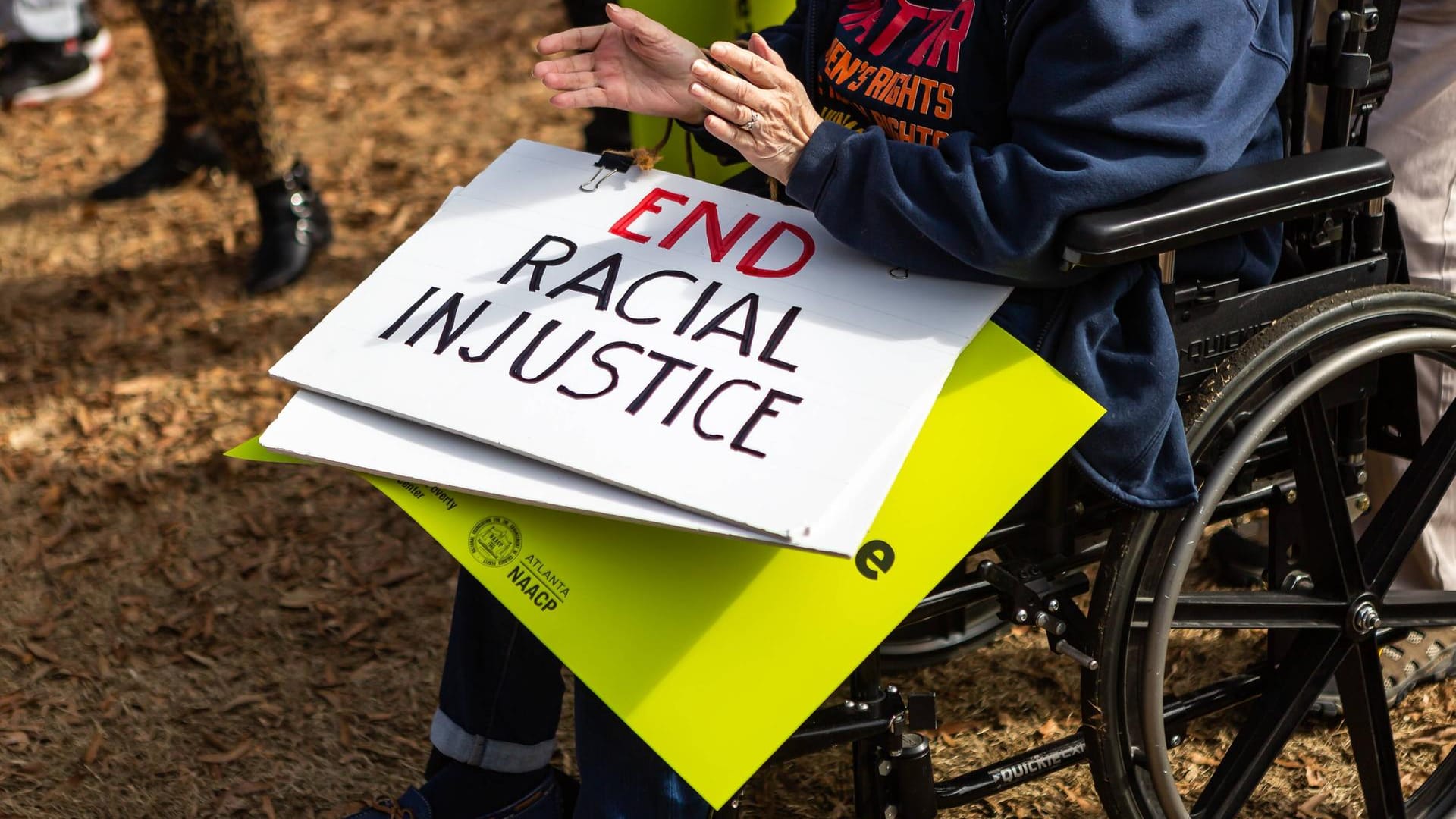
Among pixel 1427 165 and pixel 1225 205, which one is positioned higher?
pixel 1225 205

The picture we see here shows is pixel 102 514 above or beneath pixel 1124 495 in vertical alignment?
beneath

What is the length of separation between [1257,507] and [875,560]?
700 millimetres

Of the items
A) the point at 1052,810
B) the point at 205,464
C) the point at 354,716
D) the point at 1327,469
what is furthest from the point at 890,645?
the point at 205,464

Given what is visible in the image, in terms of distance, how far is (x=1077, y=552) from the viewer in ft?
5.63

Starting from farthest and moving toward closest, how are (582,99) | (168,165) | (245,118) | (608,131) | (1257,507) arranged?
(168,165) → (245,118) → (608,131) → (1257,507) → (582,99)

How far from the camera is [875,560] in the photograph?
1468 millimetres

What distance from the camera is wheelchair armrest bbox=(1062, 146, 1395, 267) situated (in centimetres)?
141

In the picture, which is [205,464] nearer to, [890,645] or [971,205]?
[890,645]

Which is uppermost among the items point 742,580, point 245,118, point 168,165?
point 742,580

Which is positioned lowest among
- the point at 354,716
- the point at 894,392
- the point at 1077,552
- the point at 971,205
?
the point at 354,716

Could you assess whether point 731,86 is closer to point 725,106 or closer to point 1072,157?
point 725,106

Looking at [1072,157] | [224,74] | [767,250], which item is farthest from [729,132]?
[224,74]

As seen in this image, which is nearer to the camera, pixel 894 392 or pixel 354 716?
pixel 894 392

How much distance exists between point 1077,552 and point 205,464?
85.1 inches
